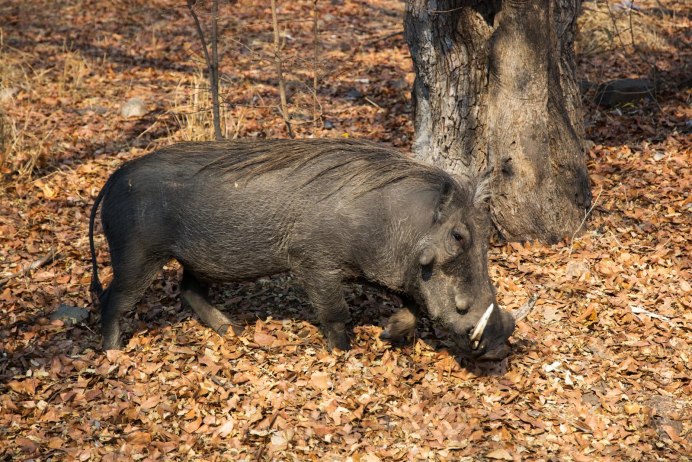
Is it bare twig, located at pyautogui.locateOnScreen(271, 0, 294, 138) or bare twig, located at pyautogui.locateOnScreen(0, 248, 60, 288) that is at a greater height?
bare twig, located at pyautogui.locateOnScreen(271, 0, 294, 138)

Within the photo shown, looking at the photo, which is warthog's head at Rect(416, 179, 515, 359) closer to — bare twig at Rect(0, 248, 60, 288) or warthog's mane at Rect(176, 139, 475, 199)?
warthog's mane at Rect(176, 139, 475, 199)

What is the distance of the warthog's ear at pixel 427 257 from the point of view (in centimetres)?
438

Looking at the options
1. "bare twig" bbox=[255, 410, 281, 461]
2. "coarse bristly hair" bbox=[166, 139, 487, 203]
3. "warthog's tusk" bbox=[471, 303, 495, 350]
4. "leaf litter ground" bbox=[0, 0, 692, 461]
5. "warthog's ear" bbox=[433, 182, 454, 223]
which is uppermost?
"coarse bristly hair" bbox=[166, 139, 487, 203]

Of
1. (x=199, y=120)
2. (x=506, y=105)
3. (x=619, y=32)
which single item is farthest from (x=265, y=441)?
(x=619, y=32)

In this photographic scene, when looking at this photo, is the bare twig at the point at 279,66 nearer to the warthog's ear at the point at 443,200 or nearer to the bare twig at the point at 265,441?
the warthog's ear at the point at 443,200

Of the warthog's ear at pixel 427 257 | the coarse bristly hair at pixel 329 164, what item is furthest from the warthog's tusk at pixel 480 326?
the coarse bristly hair at pixel 329 164

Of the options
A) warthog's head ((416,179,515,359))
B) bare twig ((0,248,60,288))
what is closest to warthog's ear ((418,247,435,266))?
warthog's head ((416,179,515,359))

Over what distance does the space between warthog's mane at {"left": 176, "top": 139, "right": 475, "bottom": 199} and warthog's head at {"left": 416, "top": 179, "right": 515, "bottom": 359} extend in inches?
7.1

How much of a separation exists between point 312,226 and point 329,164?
0.42 meters

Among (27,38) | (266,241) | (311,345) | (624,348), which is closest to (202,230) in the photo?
(266,241)

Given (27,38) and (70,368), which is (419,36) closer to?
(70,368)

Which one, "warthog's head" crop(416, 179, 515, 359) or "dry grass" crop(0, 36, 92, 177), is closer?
"warthog's head" crop(416, 179, 515, 359)

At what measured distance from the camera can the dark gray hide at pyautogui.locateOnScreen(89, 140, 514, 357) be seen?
446 cm

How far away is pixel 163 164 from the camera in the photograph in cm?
484
